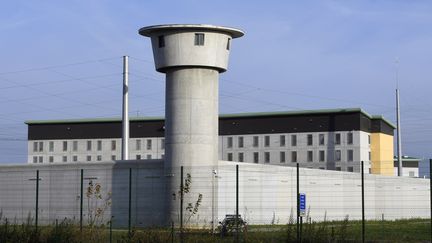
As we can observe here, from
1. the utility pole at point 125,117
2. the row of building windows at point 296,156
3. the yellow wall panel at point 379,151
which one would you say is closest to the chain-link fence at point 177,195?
the utility pole at point 125,117

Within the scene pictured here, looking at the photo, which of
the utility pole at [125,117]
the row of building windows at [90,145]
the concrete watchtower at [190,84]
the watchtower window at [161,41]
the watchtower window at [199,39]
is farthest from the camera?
the row of building windows at [90,145]

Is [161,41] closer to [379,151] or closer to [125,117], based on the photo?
[125,117]

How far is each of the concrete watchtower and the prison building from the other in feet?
147

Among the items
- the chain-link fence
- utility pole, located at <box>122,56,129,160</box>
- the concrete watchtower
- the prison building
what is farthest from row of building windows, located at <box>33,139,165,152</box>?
the concrete watchtower

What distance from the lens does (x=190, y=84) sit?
164ft

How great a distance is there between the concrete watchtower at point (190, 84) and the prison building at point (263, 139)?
4475 centimetres

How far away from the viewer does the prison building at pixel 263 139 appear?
313 feet

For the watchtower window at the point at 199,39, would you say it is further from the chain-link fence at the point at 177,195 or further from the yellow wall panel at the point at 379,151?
the yellow wall panel at the point at 379,151

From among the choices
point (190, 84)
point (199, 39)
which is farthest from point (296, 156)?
point (199, 39)

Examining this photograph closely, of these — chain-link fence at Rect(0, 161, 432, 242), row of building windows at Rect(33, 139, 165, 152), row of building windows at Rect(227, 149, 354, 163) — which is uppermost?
row of building windows at Rect(33, 139, 165, 152)

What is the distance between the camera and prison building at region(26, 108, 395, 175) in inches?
3757

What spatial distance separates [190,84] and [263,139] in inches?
1916

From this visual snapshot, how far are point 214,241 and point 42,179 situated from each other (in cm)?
3612

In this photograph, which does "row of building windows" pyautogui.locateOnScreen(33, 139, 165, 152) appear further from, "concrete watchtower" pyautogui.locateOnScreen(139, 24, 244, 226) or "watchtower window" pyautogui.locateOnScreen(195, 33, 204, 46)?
"watchtower window" pyautogui.locateOnScreen(195, 33, 204, 46)
